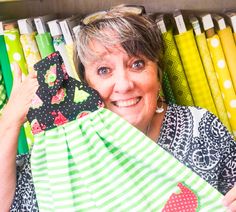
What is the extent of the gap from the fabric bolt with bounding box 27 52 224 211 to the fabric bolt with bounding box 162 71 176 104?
0.29 meters

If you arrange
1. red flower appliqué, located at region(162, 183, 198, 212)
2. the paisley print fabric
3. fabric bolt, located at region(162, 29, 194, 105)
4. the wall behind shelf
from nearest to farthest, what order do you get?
red flower appliqué, located at region(162, 183, 198, 212) → the paisley print fabric → fabric bolt, located at region(162, 29, 194, 105) → the wall behind shelf

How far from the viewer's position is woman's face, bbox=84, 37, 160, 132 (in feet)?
3.27

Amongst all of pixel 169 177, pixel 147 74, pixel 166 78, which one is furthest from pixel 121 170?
pixel 166 78

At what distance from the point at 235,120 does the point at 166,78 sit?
8.3 inches

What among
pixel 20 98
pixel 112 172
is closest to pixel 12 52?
pixel 20 98

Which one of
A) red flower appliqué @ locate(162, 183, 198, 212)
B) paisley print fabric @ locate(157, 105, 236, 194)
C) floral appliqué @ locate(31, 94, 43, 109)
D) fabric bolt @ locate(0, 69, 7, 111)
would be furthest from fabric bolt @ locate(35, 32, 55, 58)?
red flower appliqué @ locate(162, 183, 198, 212)

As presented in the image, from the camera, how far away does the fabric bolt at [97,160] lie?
0.95 meters

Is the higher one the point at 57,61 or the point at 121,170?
the point at 57,61

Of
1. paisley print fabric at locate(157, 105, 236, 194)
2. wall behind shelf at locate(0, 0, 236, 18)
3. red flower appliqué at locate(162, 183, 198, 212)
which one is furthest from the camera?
wall behind shelf at locate(0, 0, 236, 18)

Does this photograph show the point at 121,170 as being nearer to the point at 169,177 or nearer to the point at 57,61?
the point at 169,177

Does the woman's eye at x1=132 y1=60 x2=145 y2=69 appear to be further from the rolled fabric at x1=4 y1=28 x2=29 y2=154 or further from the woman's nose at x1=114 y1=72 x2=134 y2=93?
the rolled fabric at x1=4 y1=28 x2=29 y2=154

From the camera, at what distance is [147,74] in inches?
40.6

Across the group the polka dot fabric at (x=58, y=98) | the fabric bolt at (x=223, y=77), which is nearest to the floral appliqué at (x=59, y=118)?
the polka dot fabric at (x=58, y=98)

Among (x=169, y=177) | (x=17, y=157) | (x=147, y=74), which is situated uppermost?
(x=147, y=74)
